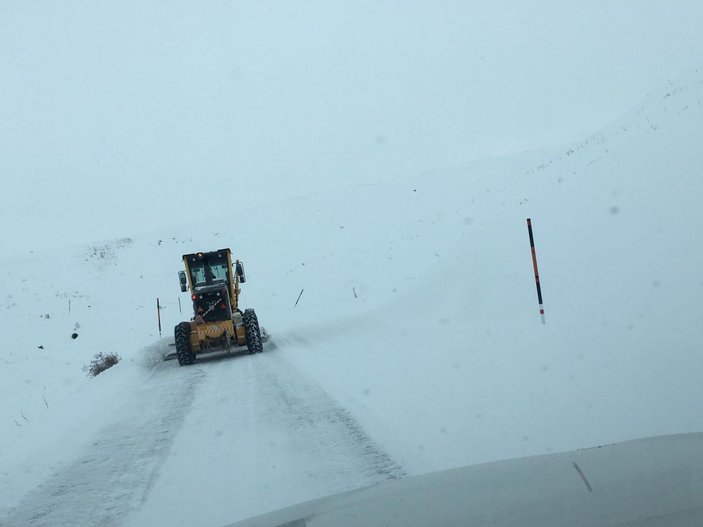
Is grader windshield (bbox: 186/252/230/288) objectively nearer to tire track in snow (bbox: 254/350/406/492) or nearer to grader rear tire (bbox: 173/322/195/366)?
grader rear tire (bbox: 173/322/195/366)

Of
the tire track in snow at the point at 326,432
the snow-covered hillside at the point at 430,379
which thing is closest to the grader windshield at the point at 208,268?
the snow-covered hillside at the point at 430,379

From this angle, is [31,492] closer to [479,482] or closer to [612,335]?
[479,482]

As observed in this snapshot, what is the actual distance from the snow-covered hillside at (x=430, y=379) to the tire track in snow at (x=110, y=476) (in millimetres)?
32

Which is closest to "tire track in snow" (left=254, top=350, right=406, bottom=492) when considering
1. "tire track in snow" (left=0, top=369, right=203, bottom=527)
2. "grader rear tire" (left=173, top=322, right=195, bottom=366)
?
"tire track in snow" (left=0, top=369, right=203, bottom=527)

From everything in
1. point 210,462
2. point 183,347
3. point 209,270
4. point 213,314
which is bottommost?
point 210,462

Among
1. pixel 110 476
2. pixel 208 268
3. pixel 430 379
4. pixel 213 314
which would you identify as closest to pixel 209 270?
pixel 208 268

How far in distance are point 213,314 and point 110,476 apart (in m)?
13.6

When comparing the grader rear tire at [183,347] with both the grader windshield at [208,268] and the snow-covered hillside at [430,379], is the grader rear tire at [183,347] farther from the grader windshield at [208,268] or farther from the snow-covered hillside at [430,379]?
the grader windshield at [208,268]

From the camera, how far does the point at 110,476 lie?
8023 millimetres

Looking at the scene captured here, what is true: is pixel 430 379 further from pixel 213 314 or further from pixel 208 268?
pixel 208 268

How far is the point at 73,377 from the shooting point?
2450cm

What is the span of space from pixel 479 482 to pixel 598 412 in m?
3.20

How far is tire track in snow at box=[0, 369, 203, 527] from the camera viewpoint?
6730 mm

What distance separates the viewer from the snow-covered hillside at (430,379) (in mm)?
7098
